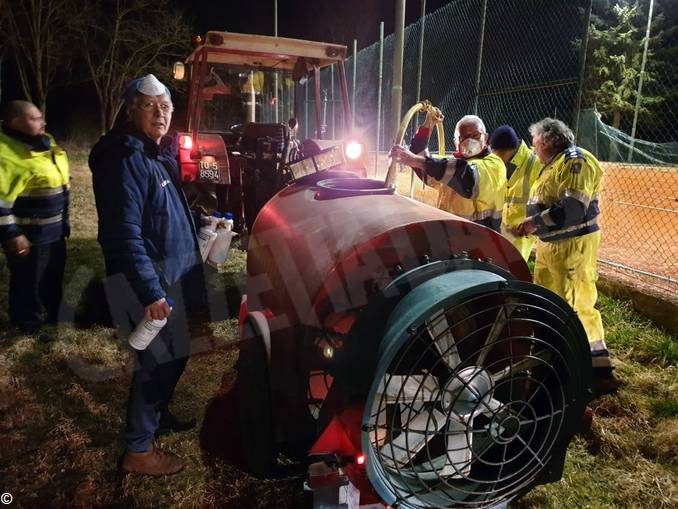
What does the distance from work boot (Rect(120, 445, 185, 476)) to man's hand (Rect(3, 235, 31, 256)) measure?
6.19ft

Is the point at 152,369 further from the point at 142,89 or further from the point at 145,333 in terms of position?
the point at 142,89

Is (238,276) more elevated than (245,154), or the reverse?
(245,154)

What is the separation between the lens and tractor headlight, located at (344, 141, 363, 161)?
5973 mm

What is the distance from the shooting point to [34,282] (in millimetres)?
3865

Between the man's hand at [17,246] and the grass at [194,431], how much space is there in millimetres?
667

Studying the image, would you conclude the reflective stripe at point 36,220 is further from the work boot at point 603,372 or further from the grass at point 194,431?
the work boot at point 603,372

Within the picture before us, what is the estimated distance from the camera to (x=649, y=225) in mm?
6969

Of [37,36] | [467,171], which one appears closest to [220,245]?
A: [467,171]

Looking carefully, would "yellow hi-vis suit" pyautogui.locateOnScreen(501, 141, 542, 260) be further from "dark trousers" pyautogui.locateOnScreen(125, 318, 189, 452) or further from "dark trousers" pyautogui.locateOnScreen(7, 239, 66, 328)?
"dark trousers" pyautogui.locateOnScreen(7, 239, 66, 328)

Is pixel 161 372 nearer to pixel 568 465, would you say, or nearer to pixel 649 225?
pixel 568 465

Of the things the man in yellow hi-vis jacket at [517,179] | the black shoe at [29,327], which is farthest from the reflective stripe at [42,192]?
the man in yellow hi-vis jacket at [517,179]

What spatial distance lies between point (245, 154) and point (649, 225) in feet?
18.0

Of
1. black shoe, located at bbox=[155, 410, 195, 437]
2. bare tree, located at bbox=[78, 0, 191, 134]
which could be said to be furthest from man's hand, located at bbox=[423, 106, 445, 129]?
bare tree, located at bbox=[78, 0, 191, 134]

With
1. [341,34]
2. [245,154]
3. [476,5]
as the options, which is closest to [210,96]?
[245,154]
